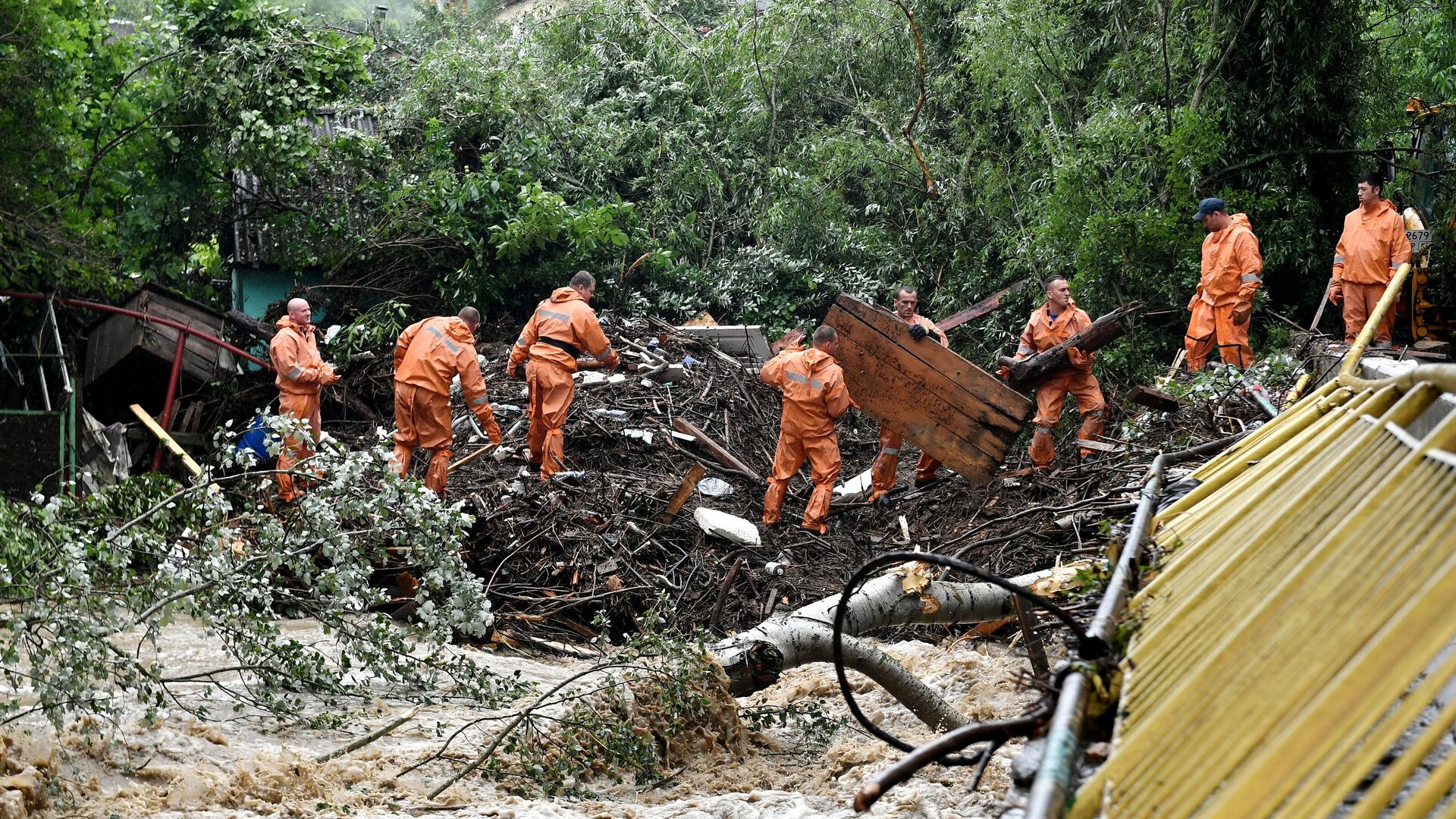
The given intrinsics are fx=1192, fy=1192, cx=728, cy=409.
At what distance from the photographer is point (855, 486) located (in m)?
10.7

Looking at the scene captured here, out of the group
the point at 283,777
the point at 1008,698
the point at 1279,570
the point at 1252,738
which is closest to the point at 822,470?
the point at 1008,698

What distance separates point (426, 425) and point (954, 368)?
4543 mm

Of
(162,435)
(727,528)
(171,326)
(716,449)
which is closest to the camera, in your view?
(727,528)

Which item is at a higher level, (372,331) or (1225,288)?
(1225,288)

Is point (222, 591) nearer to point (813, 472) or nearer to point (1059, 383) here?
point (813, 472)

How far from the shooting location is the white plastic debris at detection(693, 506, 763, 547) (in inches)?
376

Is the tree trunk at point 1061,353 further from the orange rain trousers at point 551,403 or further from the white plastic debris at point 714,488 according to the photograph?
the orange rain trousers at point 551,403

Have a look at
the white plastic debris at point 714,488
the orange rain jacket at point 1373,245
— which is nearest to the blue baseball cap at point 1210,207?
the orange rain jacket at point 1373,245

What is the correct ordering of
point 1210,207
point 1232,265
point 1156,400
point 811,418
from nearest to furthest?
point 1156,400 → point 811,418 → point 1232,265 → point 1210,207

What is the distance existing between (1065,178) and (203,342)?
9.65 meters

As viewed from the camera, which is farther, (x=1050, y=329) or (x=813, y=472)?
(x=1050, y=329)

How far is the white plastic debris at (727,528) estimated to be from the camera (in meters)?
9.55

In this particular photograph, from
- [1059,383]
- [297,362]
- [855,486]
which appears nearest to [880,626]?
[855,486]

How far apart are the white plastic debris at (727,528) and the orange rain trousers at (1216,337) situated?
4.43m
